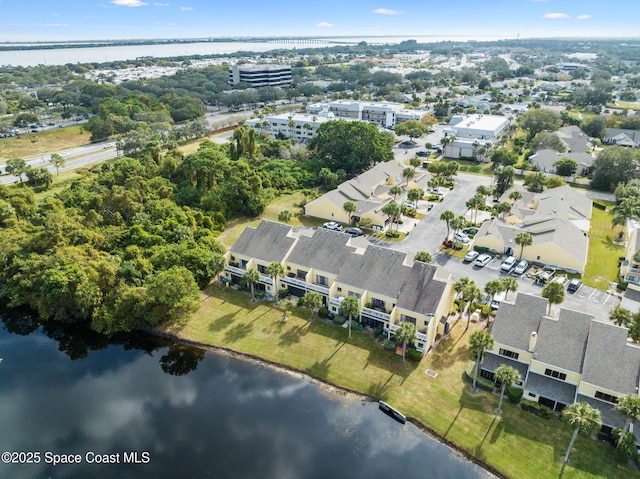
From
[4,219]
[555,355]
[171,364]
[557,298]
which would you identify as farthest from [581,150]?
[4,219]

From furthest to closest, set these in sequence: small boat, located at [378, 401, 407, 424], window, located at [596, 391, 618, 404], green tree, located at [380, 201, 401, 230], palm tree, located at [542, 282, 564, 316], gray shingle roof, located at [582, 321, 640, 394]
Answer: green tree, located at [380, 201, 401, 230] < palm tree, located at [542, 282, 564, 316] < small boat, located at [378, 401, 407, 424] < window, located at [596, 391, 618, 404] < gray shingle roof, located at [582, 321, 640, 394]

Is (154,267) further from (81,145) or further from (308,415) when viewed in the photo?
(81,145)

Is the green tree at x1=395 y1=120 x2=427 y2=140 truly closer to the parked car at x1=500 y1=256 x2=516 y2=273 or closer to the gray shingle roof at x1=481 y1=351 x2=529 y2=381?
the parked car at x1=500 y1=256 x2=516 y2=273

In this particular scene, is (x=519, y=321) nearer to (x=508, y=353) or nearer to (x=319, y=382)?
(x=508, y=353)

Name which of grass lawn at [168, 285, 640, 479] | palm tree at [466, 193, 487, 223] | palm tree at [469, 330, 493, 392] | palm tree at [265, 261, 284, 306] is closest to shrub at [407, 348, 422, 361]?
grass lawn at [168, 285, 640, 479]

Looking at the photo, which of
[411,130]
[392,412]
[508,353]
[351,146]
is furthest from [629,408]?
[411,130]

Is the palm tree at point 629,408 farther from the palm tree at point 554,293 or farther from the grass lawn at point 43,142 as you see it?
the grass lawn at point 43,142
